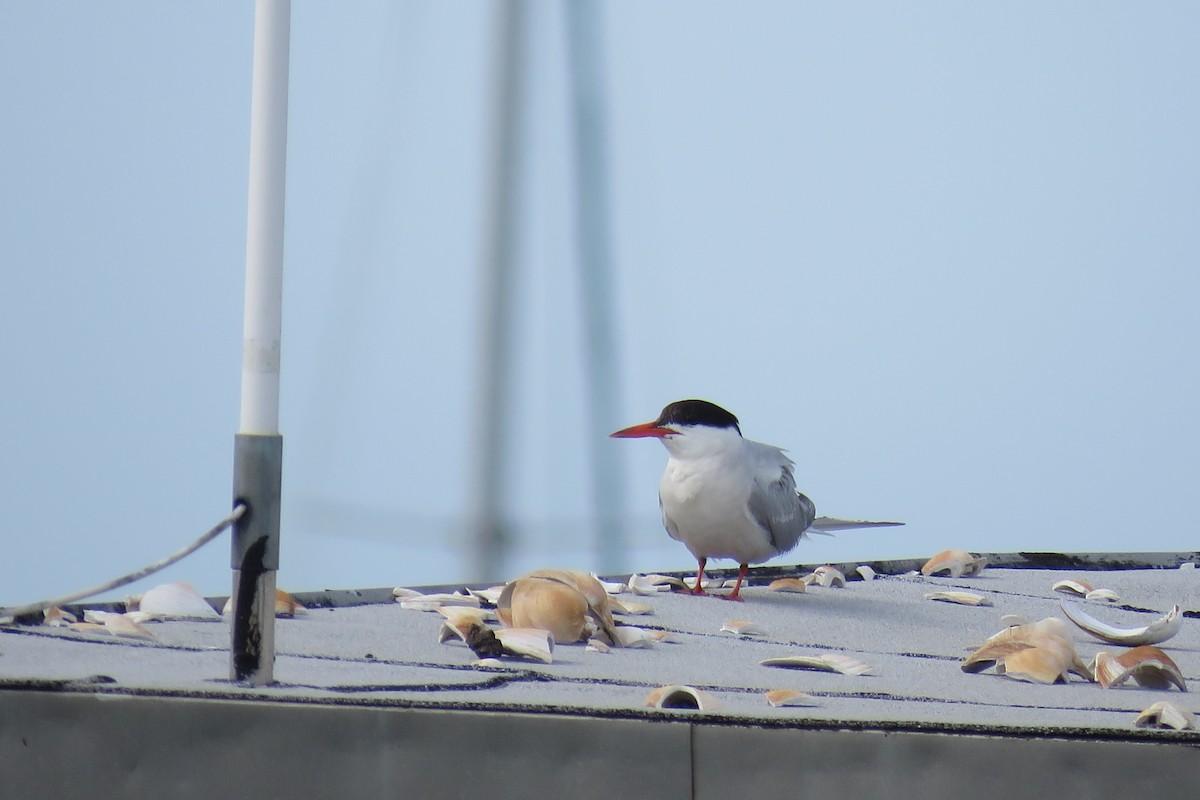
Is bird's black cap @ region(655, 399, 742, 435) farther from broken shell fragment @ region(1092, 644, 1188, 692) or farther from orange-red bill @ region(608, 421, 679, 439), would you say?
broken shell fragment @ region(1092, 644, 1188, 692)

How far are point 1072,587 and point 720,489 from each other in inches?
30.9

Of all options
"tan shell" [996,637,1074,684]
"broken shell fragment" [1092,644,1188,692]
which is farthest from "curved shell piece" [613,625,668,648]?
"broken shell fragment" [1092,644,1188,692]

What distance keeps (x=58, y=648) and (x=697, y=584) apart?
54.2 inches

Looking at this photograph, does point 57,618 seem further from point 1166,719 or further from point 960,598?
point 960,598

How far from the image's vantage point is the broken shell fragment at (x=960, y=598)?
8.34 ft

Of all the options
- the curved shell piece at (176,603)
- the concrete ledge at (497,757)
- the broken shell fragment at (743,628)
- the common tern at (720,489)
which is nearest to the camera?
the concrete ledge at (497,757)

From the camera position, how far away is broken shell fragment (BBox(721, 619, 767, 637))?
2.06 metres

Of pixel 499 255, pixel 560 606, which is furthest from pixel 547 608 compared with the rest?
pixel 499 255

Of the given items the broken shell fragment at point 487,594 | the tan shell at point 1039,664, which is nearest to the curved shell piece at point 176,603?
the broken shell fragment at point 487,594

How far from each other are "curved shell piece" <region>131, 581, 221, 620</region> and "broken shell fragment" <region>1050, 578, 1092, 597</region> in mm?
1743

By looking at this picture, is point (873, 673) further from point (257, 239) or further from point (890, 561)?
point (890, 561)

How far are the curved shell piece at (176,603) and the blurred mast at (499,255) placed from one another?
4.76 feet

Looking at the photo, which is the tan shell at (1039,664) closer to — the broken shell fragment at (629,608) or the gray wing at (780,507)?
the broken shell fragment at (629,608)

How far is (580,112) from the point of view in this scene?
3.60 metres
